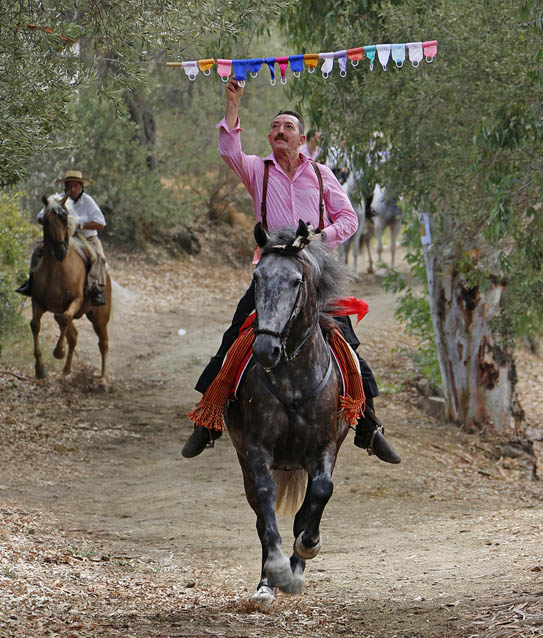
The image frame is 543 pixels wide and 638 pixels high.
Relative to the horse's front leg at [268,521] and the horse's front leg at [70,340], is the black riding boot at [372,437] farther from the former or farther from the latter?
the horse's front leg at [70,340]

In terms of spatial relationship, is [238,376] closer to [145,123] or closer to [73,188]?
[73,188]

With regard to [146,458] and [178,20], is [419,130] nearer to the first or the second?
[178,20]

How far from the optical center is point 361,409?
5828 millimetres

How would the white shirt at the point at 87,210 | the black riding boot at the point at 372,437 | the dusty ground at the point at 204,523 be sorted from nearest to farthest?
the dusty ground at the point at 204,523 < the black riding boot at the point at 372,437 < the white shirt at the point at 87,210

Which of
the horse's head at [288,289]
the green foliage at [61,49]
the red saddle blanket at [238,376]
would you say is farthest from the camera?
the green foliage at [61,49]

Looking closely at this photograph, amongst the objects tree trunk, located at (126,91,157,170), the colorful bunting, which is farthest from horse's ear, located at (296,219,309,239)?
tree trunk, located at (126,91,157,170)

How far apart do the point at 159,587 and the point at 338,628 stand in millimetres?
1545

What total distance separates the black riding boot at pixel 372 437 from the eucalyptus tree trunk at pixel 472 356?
24.2 ft

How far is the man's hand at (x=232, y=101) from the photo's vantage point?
579 cm

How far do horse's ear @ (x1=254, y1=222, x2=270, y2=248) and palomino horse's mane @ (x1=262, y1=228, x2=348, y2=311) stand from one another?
3cm

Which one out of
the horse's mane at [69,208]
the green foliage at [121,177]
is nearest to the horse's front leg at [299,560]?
the horse's mane at [69,208]

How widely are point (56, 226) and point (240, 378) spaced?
7745 millimetres

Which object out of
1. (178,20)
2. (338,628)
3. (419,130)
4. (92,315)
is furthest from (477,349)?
(338,628)


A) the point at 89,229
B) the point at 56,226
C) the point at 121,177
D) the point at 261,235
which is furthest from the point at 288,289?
the point at 121,177
